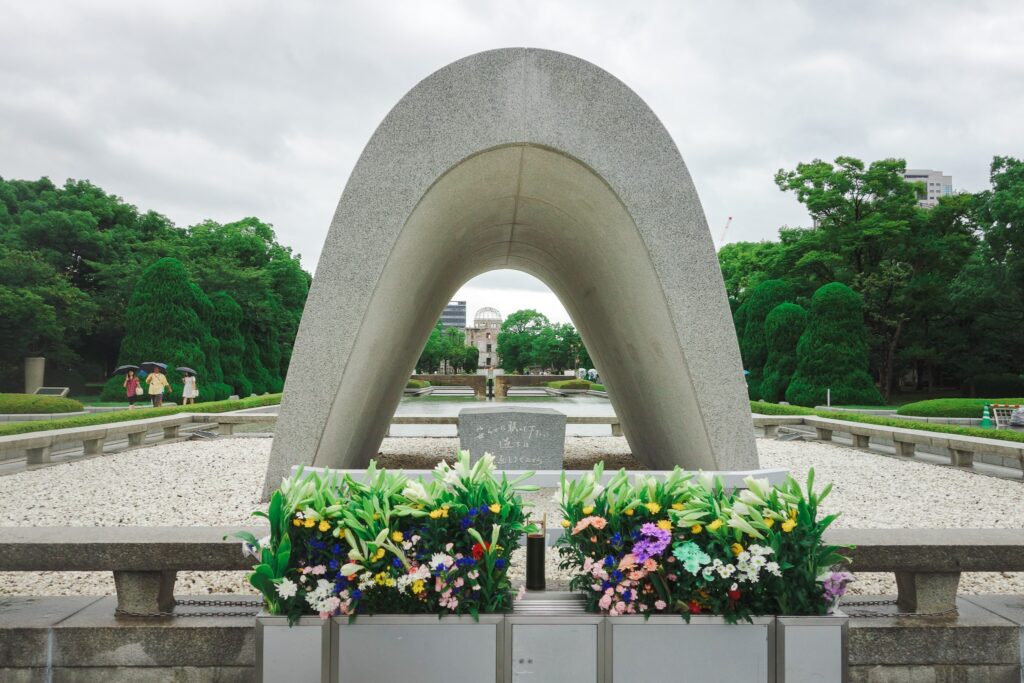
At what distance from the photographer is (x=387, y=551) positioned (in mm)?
2428

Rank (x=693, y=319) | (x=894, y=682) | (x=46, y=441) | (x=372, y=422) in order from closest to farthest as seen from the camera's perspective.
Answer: (x=894, y=682)
(x=693, y=319)
(x=372, y=422)
(x=46, y=441)

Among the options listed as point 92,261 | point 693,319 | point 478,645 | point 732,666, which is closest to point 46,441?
point 693,319

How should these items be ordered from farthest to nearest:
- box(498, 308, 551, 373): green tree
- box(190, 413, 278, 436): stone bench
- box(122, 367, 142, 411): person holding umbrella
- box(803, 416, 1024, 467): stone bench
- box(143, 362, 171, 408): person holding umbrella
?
box(498, 308, 551, 373): green tree → box(122, 367, 142, 411): person holding umbrella → box(143, 362, 171, 408): person holding umbrella → box(190, 413, 278, 436): stone bench → box(803, 416, 1024, 467): stone bench

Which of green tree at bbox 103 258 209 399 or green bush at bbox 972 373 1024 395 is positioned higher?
green tree at bbox 103 258 209 399

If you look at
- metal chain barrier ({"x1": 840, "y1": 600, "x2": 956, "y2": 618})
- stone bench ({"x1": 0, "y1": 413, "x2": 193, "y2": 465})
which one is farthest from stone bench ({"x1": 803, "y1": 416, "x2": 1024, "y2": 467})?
stone bench ({"x1": 0, "y1": 413, "x2": 193, "y2": 465})

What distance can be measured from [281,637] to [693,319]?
450 cm

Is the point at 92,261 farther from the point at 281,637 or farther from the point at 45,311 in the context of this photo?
the point at 281,637

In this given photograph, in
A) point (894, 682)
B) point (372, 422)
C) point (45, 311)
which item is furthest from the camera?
point (45, 311)

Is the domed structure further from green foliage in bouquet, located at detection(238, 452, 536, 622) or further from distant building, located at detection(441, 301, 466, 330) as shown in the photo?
green foliage in bouquet, located at detection(238, 452, 536, 622)

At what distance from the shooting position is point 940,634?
9.60 feet

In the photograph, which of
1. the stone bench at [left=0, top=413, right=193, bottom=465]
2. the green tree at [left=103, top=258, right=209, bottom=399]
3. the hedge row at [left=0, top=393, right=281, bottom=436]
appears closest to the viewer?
the stone bench at [left=0, top=413, right=193, bottom=465]

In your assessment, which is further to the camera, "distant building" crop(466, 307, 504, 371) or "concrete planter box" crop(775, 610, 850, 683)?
"distant building" crop(466, 307, 504, 371)

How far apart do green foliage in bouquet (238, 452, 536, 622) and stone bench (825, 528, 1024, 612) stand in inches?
66.0

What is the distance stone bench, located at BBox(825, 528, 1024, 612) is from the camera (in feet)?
10.00
